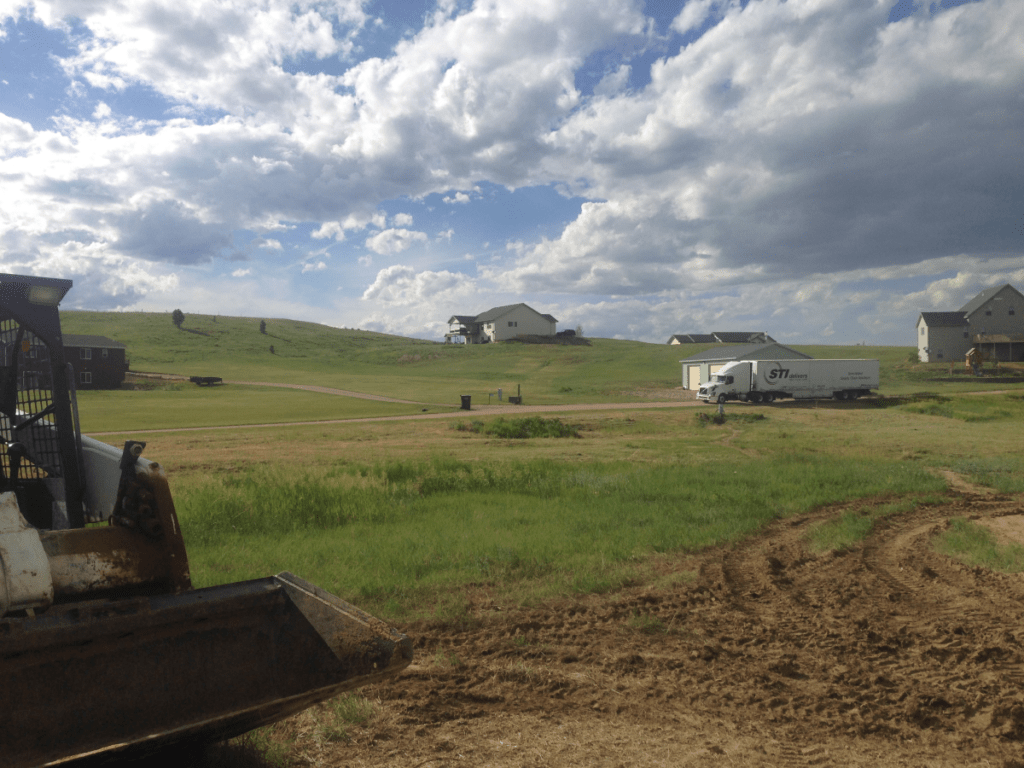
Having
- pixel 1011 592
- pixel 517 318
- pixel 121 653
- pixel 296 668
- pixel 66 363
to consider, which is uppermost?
pixel 517 318

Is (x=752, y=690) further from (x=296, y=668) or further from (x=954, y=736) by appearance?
(x=296, y=668)

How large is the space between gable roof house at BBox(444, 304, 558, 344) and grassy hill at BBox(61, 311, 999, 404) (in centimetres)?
1027

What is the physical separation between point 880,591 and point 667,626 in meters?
2.74

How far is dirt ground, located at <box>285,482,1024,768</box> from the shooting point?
4062 millimetres

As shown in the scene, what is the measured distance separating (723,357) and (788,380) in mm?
12213

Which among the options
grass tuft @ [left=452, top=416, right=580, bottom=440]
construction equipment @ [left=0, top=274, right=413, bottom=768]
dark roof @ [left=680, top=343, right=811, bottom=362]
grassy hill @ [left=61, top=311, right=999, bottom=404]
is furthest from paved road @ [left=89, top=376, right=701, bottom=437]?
construction equipment @ [left=0, top=274, right=413, bottom=768]

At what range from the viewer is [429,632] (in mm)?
6105

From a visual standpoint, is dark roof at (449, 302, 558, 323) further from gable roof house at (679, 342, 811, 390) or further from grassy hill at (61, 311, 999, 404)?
gable roof house at (679, 342, 811, 390)

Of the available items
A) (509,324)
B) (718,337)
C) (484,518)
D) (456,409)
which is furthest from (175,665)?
(718,337)

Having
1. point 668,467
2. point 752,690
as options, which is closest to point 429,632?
point 752,690

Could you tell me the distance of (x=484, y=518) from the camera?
10.3 metres

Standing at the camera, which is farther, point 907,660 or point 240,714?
point 907,660

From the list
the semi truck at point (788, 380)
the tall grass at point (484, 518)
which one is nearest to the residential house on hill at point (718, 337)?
the semi truck at point (788, 380)

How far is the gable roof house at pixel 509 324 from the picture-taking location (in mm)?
120625
